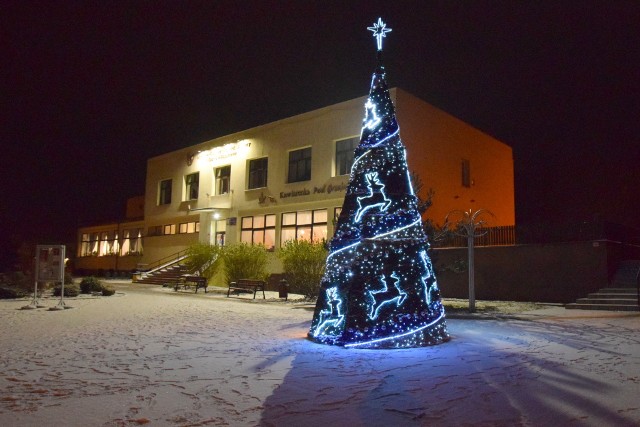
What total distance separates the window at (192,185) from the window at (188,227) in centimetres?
177

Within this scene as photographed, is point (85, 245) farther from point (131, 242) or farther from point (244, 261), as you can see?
point (244, 261)

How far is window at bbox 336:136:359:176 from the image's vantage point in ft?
81.5

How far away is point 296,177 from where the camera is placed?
90.5 ft

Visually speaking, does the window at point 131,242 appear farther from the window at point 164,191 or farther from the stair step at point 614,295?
the stair step at point 614,295

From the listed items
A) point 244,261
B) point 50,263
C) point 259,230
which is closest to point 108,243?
point 259,230

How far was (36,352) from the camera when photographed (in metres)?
7.75

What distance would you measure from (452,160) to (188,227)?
18.6 m

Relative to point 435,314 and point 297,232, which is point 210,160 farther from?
point 435,314

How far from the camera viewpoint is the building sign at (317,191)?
24828 millimetres

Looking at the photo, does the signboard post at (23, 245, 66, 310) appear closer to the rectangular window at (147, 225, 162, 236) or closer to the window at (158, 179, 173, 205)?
the window at (158, 179, 173, 205)

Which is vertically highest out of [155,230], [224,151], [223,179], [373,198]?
[224,151]

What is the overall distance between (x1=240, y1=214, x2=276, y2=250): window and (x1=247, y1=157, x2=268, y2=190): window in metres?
1.91

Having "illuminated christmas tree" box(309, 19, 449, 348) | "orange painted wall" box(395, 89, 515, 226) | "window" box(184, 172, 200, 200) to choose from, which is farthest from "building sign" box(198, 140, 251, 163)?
"illuminated christmas tree" box(309, 19, 449, 348)

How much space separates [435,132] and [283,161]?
835 cm
